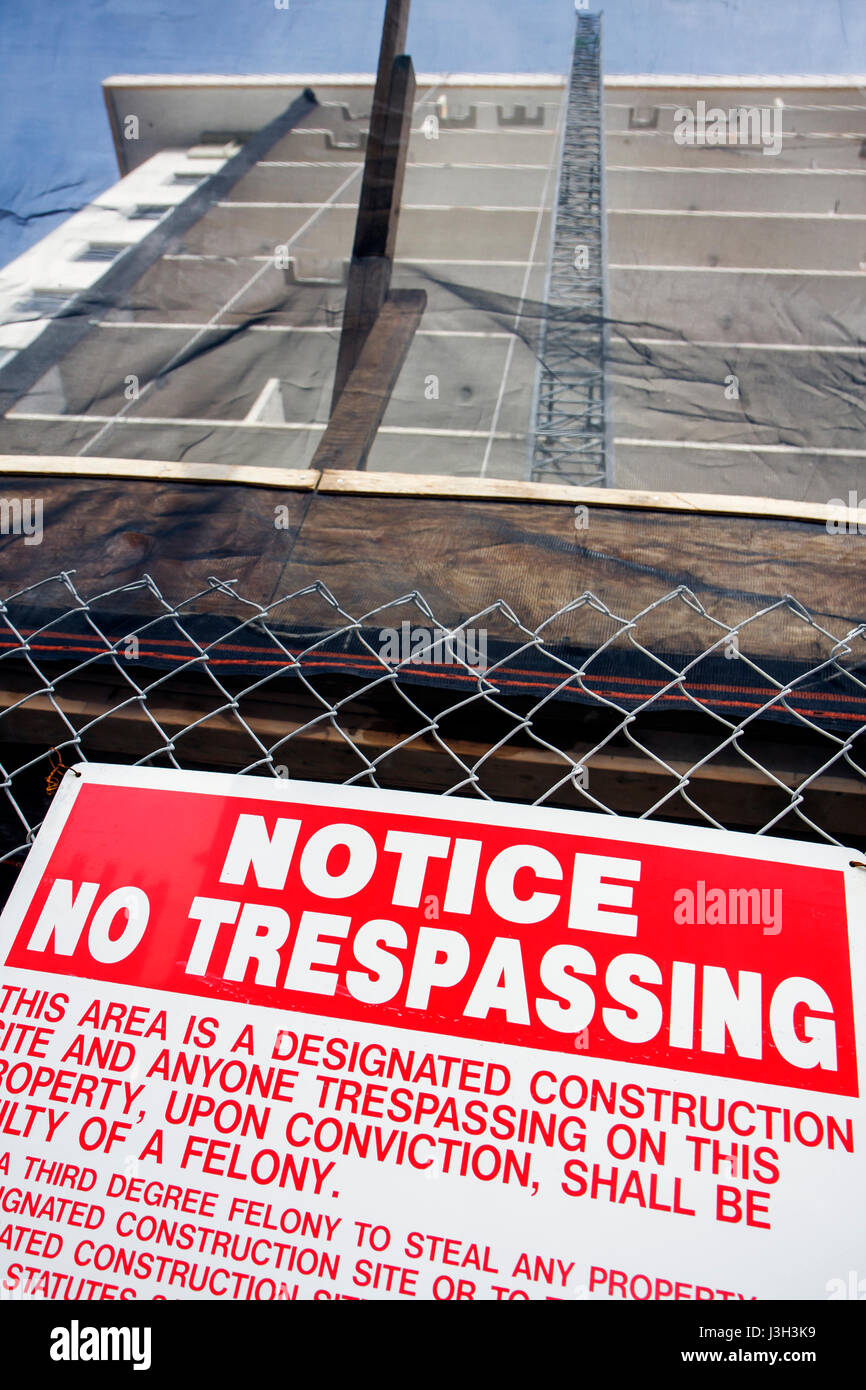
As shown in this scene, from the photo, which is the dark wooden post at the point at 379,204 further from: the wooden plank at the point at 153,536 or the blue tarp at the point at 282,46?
the wooden plank at the point at 153,536

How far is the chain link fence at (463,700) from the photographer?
5.58ft

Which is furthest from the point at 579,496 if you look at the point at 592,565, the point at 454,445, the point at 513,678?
the point at 454,445

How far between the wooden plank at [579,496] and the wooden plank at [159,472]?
0.12m

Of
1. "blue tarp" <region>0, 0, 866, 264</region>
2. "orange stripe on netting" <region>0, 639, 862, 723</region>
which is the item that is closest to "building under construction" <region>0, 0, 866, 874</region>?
"orange stripe on netting" <region>0, 639, 862, 723</region>

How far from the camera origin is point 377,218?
3361mm

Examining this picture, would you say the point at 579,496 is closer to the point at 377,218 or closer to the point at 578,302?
the point at 578,302

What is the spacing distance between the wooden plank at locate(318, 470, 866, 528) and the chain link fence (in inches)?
14.8

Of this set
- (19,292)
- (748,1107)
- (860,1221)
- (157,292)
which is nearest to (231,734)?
(748,1107)

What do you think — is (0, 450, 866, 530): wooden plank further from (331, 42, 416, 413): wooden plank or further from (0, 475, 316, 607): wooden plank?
(331, 42, 416, 413): wooden plank

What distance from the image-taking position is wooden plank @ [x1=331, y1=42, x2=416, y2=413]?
3309 millimetres

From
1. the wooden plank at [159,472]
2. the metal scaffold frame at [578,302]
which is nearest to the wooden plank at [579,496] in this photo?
the wooden plank at [159,472]

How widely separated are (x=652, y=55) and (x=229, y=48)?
87.1 inches

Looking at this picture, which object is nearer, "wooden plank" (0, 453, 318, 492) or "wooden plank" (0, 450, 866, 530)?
"wooden plank" (0, 450, 866, 530)
